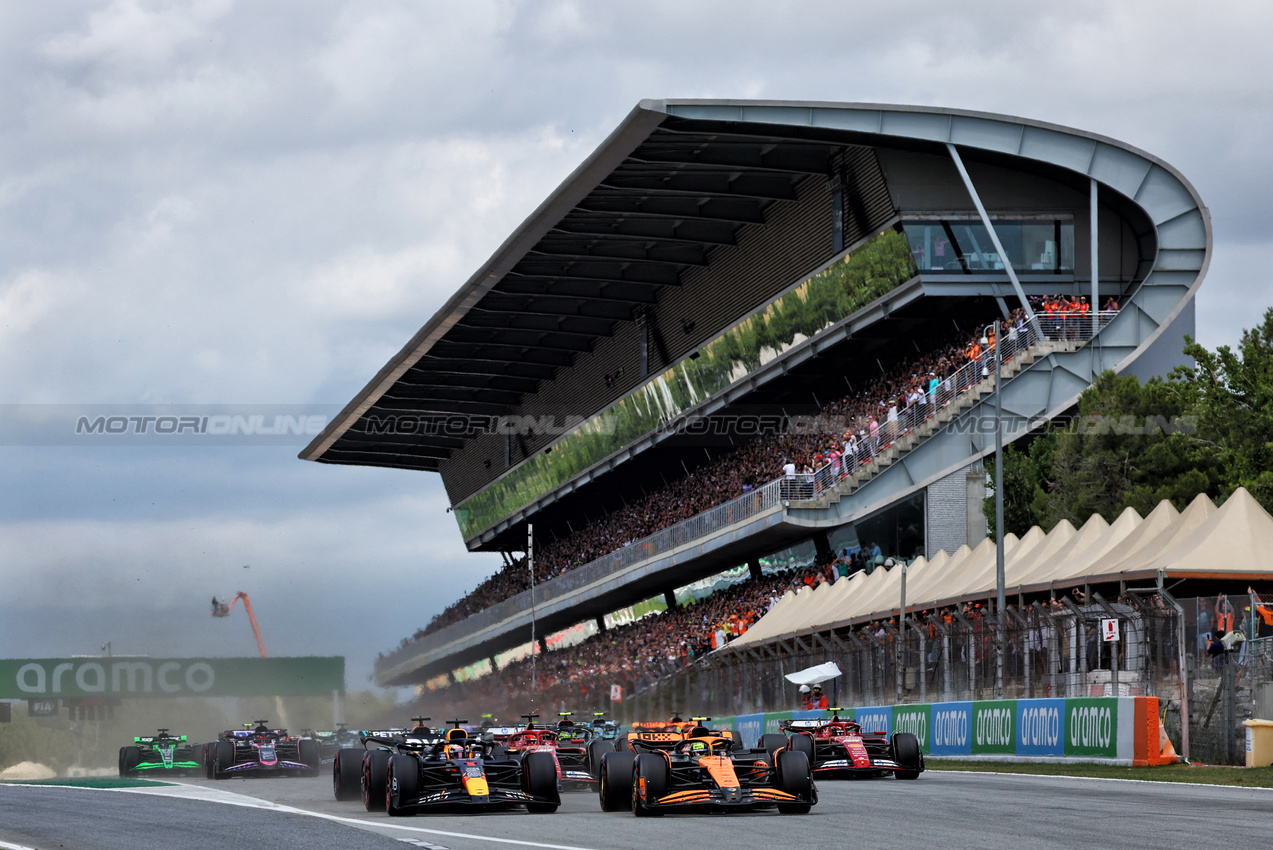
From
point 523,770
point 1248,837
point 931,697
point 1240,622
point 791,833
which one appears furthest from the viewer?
point 931,697

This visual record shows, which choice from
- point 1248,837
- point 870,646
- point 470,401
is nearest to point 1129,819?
point 1248,837

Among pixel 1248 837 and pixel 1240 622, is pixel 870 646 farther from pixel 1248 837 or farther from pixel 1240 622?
pixel 1248 837

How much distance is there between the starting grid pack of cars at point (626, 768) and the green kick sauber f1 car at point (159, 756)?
12.0 meters

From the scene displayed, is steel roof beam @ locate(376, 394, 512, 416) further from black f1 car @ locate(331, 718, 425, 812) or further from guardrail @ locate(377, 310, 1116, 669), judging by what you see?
black f1 car @ locate(331, 718, 425, 812)

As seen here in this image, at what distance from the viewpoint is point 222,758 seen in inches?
1203

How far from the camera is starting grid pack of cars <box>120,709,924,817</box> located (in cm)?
1684

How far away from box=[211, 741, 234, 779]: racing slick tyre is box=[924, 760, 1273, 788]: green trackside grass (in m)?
13.8

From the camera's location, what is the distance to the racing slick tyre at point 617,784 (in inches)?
697

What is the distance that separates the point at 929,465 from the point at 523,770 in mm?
31002

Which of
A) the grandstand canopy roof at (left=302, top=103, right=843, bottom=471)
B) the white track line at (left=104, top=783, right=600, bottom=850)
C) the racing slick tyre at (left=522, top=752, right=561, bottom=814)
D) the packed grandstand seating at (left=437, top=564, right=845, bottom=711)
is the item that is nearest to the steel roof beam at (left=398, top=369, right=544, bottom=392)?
the grandstand canopy roof at (left=302, top=103, right=843, bottom=471)

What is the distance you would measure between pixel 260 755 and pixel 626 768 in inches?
595

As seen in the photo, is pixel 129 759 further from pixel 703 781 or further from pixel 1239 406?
pixel 1239 406

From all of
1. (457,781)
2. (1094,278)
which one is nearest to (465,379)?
(1094,278)

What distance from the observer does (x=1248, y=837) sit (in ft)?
42.4
